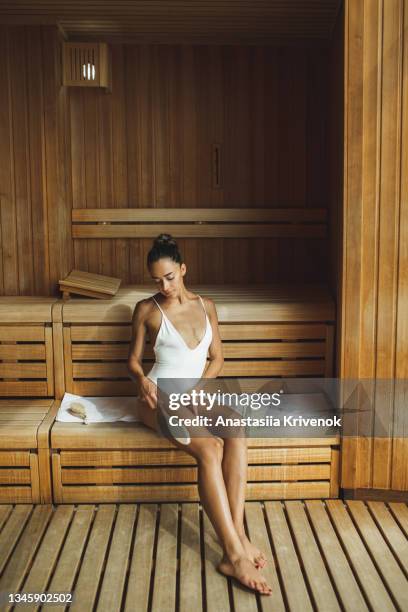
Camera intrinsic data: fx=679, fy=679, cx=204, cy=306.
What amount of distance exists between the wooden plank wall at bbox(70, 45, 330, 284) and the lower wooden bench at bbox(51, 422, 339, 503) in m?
1.36

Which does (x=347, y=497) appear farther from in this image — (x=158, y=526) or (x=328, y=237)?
(x=328, y=237)

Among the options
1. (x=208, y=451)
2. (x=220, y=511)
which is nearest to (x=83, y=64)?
(x=208, y=451)

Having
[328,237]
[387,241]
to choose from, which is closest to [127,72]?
[328,237]

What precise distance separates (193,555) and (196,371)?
799 millimetres

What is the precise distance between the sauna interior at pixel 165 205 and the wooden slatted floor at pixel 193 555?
0.13 metres

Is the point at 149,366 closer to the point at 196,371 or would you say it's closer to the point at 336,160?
the point at 196,371

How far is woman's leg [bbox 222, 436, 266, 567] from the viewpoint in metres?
2.57

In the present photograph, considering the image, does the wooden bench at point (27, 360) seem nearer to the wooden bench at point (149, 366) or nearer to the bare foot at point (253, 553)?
the wooden bench at point (149, 366)

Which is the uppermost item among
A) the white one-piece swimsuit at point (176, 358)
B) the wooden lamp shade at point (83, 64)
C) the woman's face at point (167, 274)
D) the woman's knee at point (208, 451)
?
the wooden lamp shade at point (83, 64)

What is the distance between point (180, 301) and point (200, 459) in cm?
78

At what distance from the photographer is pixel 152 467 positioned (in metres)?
3.06

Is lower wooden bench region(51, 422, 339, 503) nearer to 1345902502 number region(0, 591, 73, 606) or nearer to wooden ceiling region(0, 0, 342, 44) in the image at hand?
1345902502 number region(0, 591, 73, 606)

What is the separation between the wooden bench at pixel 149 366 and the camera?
304cm

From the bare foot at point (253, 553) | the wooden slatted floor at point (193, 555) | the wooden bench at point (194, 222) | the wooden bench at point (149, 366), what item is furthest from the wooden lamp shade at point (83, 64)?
the bare foot at point (253, 553)
